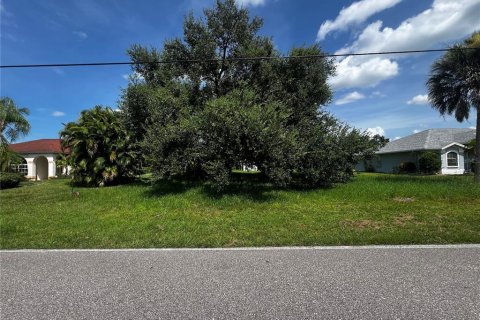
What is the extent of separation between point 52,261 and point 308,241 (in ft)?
13.8

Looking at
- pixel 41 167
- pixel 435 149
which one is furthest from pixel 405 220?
pixel 41 167

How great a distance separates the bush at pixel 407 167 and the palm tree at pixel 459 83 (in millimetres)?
14650

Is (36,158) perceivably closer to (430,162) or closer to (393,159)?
(393,159)

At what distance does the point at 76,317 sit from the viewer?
317 cm

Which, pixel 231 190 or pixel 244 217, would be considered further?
pixel 231 190

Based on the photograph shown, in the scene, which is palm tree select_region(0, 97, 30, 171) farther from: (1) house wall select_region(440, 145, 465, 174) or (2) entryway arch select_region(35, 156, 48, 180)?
(1) house wall select_region(440, 145, 465, 174)

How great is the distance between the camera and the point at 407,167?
2930 cm

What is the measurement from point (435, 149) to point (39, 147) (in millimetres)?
35880

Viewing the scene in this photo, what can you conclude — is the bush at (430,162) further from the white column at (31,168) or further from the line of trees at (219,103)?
the white column at (31,168)

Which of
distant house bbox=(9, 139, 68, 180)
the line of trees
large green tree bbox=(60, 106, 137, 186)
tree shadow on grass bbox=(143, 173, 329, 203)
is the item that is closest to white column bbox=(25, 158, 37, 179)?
distant house bbox=(9, 139, 68, 180)

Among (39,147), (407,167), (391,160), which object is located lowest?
(407,167)

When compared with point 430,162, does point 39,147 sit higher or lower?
higher

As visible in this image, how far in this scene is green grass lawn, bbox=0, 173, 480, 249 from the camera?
6.16 m

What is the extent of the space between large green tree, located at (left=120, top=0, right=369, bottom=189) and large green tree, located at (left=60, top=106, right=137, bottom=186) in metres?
0.99
